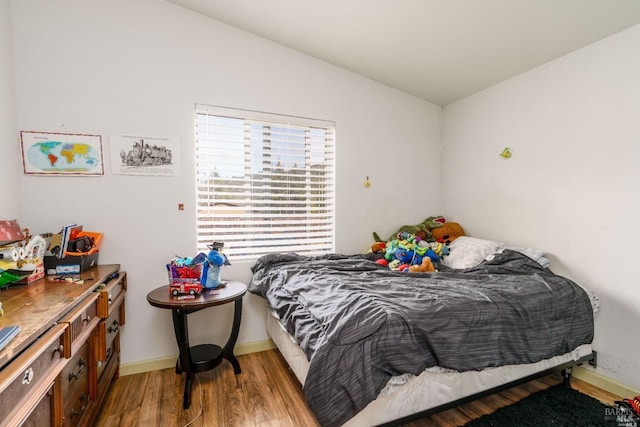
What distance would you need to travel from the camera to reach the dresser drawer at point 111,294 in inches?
60.7

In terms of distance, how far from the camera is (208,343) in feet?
7.65

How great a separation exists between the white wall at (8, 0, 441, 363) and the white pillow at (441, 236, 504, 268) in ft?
3.15

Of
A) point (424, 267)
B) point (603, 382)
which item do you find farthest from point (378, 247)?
point (603, 382)

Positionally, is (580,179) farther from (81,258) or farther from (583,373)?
(81,258)

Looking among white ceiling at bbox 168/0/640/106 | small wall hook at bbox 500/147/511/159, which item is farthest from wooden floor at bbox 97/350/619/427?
white ceiling at bbox 168/0/640/106

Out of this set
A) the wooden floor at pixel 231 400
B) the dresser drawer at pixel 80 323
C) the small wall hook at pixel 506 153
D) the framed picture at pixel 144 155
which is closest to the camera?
the dresser drawer at pixel 80 323

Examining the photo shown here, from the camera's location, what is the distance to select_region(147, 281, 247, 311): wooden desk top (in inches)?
67.3

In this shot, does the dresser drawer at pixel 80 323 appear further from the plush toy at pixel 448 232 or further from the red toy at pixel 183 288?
the plush toy at pixel 448 232

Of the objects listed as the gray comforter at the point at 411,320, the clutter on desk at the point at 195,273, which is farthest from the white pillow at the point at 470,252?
the clutter on desk at the point at 195,273

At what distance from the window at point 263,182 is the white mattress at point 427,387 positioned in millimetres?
1042

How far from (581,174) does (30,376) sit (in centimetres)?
305

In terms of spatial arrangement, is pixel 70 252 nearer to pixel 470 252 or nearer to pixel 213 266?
pixel 213 266

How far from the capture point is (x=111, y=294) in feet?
5.73

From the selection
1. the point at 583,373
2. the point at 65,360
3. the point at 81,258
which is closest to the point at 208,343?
the point at 81,258
